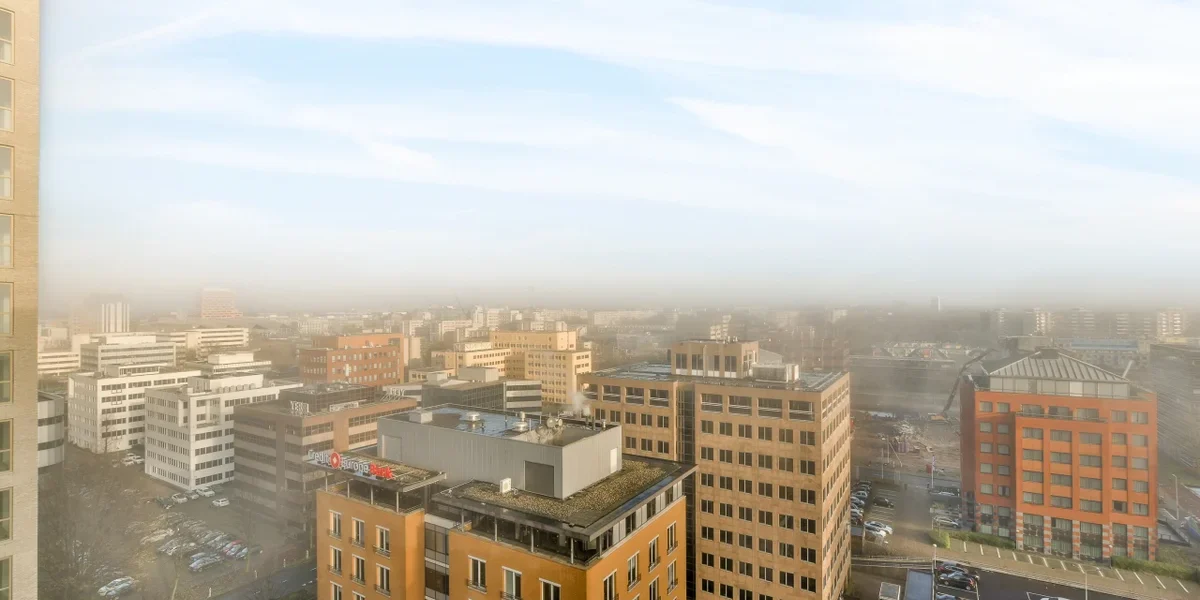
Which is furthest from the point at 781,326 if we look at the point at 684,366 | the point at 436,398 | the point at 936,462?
the point at 436,398

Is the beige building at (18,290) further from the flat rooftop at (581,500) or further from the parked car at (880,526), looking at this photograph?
the parked car at (880,526)

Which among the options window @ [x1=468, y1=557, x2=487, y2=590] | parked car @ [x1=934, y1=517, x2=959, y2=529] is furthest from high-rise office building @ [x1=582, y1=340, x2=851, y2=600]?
window @ [x1=468, y1=557, x2=487, y2=590]

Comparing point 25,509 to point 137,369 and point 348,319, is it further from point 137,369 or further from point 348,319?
point 348,319

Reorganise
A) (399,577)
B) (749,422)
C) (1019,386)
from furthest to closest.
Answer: (1019,386) < (749,422) < (399,577)

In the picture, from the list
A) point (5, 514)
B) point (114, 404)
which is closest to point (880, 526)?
point (5, 514)

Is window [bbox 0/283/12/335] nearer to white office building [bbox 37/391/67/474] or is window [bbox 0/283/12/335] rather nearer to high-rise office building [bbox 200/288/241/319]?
white office building [bbox 37/391/67/474]

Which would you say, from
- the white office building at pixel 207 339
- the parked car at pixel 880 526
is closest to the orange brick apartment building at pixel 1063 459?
the parked car at pixel 880 526

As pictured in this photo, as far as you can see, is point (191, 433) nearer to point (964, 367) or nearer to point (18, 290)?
point (18, 290)

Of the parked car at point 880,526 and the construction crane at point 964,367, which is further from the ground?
the construction crane at point 964,367
